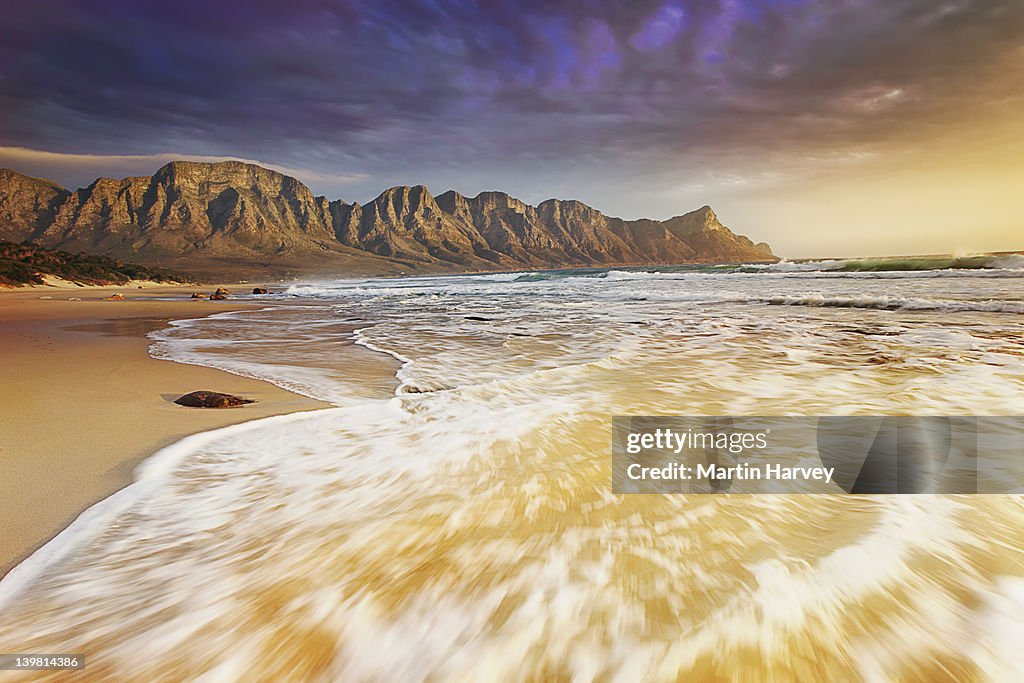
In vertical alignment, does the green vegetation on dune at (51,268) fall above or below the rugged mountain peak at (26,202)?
below

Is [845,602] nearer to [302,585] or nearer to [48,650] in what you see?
[302,585]

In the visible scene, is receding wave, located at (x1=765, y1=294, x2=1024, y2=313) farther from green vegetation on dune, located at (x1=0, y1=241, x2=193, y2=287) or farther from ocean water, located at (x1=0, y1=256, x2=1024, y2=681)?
green vegetation on dune, located at (x1=0, y1=241, x2=193, y2=287)

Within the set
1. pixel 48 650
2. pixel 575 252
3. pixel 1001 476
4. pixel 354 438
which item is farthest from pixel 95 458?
pixel 575 252

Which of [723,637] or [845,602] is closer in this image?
[723,637]

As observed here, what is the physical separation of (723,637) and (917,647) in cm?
62

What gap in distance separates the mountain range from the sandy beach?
261 ft

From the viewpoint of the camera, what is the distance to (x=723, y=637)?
1442 mm

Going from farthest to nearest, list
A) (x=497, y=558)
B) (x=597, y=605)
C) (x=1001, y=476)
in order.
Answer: (x=1001, y=476), (x=497, y=558), (x=597, y=605)

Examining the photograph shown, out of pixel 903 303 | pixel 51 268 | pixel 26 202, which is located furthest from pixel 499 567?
pixel 26 202

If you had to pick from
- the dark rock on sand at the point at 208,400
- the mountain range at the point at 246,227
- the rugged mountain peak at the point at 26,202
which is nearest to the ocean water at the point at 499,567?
the dark rock on sand at the point at 208,400

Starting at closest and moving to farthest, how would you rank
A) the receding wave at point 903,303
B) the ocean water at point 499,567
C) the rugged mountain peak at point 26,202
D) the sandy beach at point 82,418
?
the ocean water at point 499,567 < the sandy beach at point 82,418 < the receding wave at point 903,303 < the rugged mountain peak at point 26,202

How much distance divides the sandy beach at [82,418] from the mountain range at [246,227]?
3130 inches

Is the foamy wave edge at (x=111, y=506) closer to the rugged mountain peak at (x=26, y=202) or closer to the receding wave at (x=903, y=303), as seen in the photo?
the receding wave at (x=903, y=303)

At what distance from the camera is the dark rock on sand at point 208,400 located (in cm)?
383
